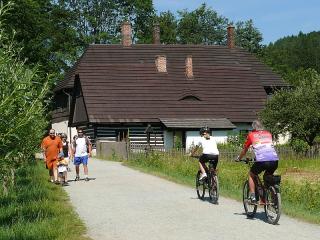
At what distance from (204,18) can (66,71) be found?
33.6m

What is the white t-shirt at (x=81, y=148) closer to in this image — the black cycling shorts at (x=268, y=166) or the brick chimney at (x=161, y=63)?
the black cycling shorts at (x=268, y=166)

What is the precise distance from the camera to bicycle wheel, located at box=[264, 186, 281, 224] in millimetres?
10742

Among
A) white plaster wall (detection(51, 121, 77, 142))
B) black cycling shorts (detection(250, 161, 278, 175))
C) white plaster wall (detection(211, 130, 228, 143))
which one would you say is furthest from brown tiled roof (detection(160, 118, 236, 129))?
black cycling shorts (detection(250, 161, 278, 175))

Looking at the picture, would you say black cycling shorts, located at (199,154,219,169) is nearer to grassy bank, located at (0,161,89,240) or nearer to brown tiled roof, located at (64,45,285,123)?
grassy bank, located at (0,161,89,240)

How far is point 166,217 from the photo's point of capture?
1214 centimetres

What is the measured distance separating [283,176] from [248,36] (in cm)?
6372

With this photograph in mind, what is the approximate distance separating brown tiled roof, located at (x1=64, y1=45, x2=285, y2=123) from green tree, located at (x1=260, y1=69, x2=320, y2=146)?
10641 mm

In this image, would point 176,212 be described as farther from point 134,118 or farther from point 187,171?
point 134,118

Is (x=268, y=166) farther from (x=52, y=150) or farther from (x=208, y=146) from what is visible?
(x=52, y=150)

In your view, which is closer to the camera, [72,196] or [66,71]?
[72,196]

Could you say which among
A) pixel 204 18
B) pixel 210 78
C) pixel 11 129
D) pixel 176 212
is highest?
pixel 204 18

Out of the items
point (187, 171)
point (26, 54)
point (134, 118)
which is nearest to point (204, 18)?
point (134, 118)

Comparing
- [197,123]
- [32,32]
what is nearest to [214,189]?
[32,32]

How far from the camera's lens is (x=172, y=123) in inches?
1800
